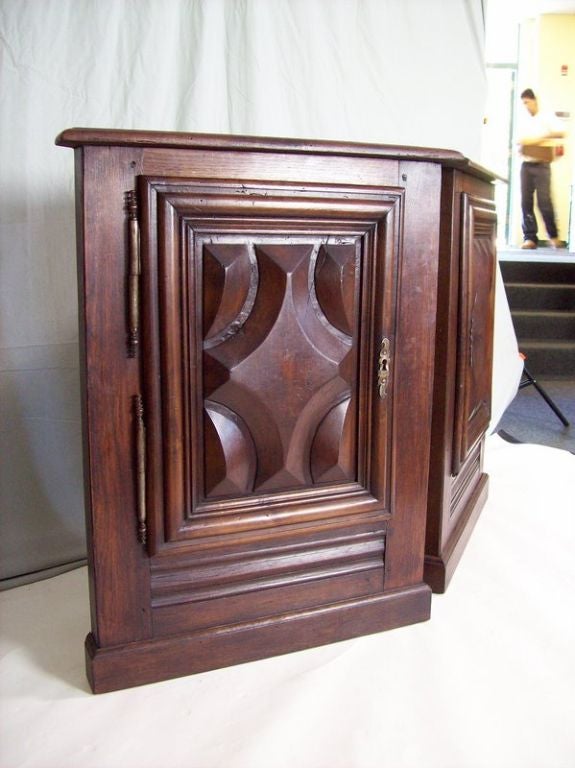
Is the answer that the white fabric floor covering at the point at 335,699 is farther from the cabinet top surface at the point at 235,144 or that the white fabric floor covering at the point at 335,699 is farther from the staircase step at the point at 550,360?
the staircase step at the point at 550,360

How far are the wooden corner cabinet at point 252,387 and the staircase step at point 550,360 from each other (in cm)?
361

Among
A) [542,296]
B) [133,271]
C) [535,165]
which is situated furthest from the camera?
[535,165]

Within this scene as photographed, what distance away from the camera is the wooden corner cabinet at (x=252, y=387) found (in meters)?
1.13

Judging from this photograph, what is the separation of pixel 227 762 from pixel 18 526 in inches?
33.4

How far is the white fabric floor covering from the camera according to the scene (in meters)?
1.08

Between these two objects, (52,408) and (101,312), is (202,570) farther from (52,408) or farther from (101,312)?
(52,408)

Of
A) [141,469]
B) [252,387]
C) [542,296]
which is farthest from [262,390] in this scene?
[542,296]

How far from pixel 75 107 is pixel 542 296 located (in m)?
4.60

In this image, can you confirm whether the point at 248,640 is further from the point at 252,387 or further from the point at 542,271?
the point at 542,271

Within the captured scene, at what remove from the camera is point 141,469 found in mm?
1172

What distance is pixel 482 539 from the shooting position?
1.84m

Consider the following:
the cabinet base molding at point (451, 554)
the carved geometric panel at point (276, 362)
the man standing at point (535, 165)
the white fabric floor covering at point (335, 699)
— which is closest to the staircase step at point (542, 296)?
the man standing at point (535, 165)

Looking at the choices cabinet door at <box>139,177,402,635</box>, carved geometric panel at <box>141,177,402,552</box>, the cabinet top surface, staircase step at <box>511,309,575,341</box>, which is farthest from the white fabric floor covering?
staircase step at <box>511,309,575,341</box>

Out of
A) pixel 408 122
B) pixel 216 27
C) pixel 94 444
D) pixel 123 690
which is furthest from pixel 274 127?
pixel 123 690
